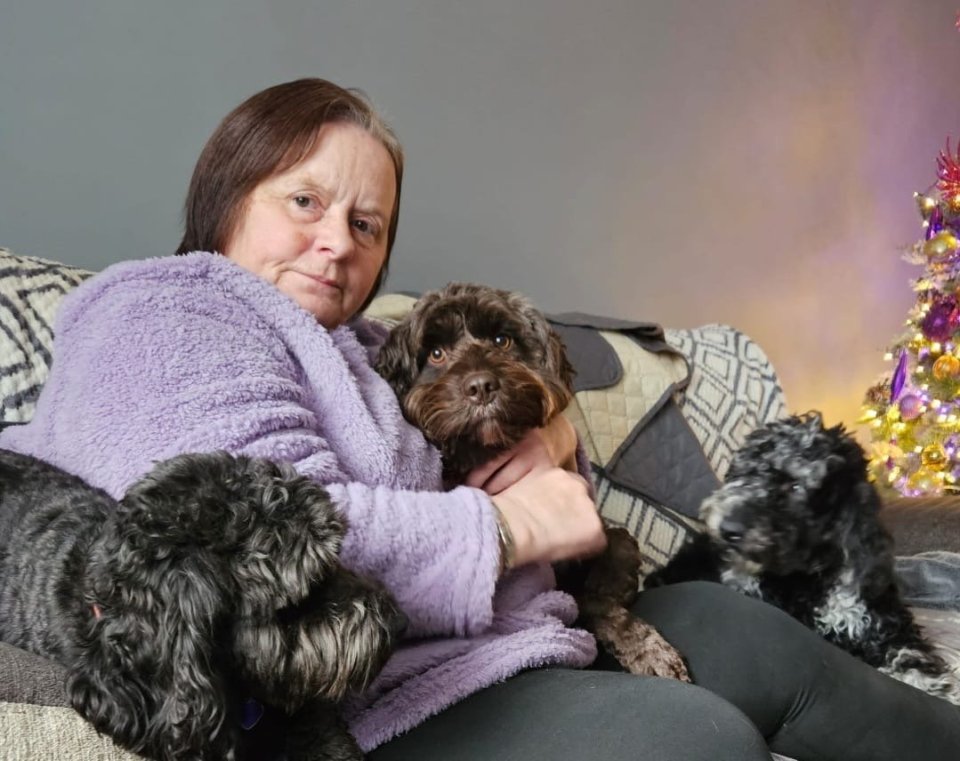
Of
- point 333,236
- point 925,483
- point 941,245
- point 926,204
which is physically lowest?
point 925,483

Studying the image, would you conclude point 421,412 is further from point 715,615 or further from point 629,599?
point 715,615

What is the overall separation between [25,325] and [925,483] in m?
3.72

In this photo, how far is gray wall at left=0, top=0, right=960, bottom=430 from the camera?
236 centimetres

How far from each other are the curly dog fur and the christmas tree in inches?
101

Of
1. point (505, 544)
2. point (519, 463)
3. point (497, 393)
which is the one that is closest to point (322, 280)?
point (497, 393)

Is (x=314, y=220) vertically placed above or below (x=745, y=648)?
above

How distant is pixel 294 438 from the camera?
1.20 metres

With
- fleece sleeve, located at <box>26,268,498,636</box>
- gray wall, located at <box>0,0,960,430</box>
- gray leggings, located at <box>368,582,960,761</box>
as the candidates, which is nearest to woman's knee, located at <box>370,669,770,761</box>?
gray leggings, located at <box>368,582,960,761</box>

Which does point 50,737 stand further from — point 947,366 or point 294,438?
point 947,366

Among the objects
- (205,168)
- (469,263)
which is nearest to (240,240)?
(205,168)

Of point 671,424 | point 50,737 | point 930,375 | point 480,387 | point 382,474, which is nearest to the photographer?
point 50,737

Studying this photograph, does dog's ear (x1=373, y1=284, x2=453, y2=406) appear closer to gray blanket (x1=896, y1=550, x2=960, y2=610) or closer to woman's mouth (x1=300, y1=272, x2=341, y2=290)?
woman's mouth (x1=300, y1=272, x2=341, y2=290)

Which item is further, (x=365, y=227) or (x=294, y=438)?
(x=365, y=227)

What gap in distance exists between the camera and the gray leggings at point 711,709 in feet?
3.62
